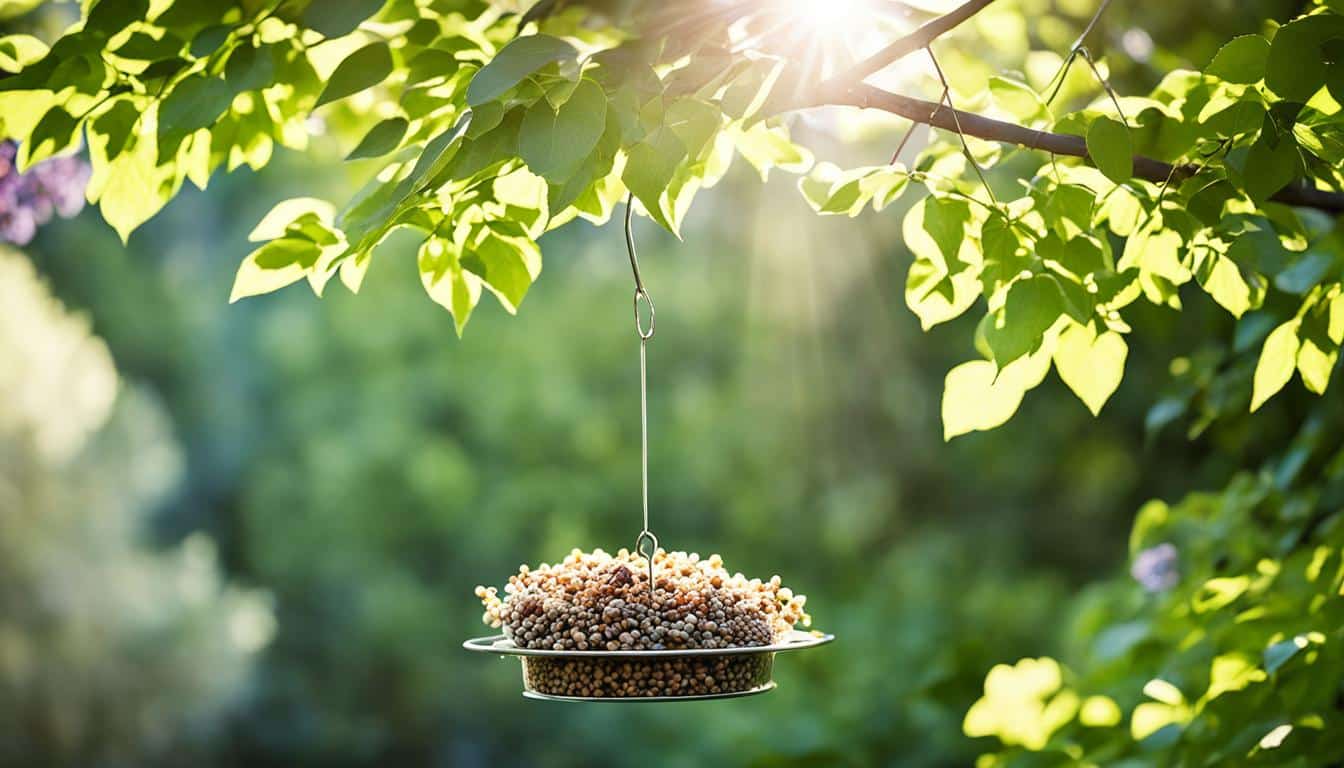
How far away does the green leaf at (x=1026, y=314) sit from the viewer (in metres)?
1.14

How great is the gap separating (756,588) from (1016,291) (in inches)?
22.0

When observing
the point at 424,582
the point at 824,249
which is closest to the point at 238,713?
the point at 424,582

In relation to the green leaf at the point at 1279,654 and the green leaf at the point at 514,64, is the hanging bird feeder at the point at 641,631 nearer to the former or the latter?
the green leaf at the point at 514,64

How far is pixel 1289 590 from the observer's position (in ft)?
6.53

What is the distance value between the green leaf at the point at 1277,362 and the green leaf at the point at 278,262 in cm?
101

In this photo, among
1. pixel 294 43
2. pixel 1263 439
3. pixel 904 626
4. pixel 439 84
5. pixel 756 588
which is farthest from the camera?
pixel 904 626

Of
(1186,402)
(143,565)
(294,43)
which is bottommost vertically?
(1186,402)

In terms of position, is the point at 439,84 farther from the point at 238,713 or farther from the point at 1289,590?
the point at 238,713

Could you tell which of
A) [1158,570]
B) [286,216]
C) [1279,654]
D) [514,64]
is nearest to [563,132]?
[514,64]

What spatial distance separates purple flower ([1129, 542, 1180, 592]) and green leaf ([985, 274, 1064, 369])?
4.68 feet

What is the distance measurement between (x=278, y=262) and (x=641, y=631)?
538 mm

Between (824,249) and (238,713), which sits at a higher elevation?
(824,249)

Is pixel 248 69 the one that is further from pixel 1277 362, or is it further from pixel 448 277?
pixel 1277 362

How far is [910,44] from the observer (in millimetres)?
1175
